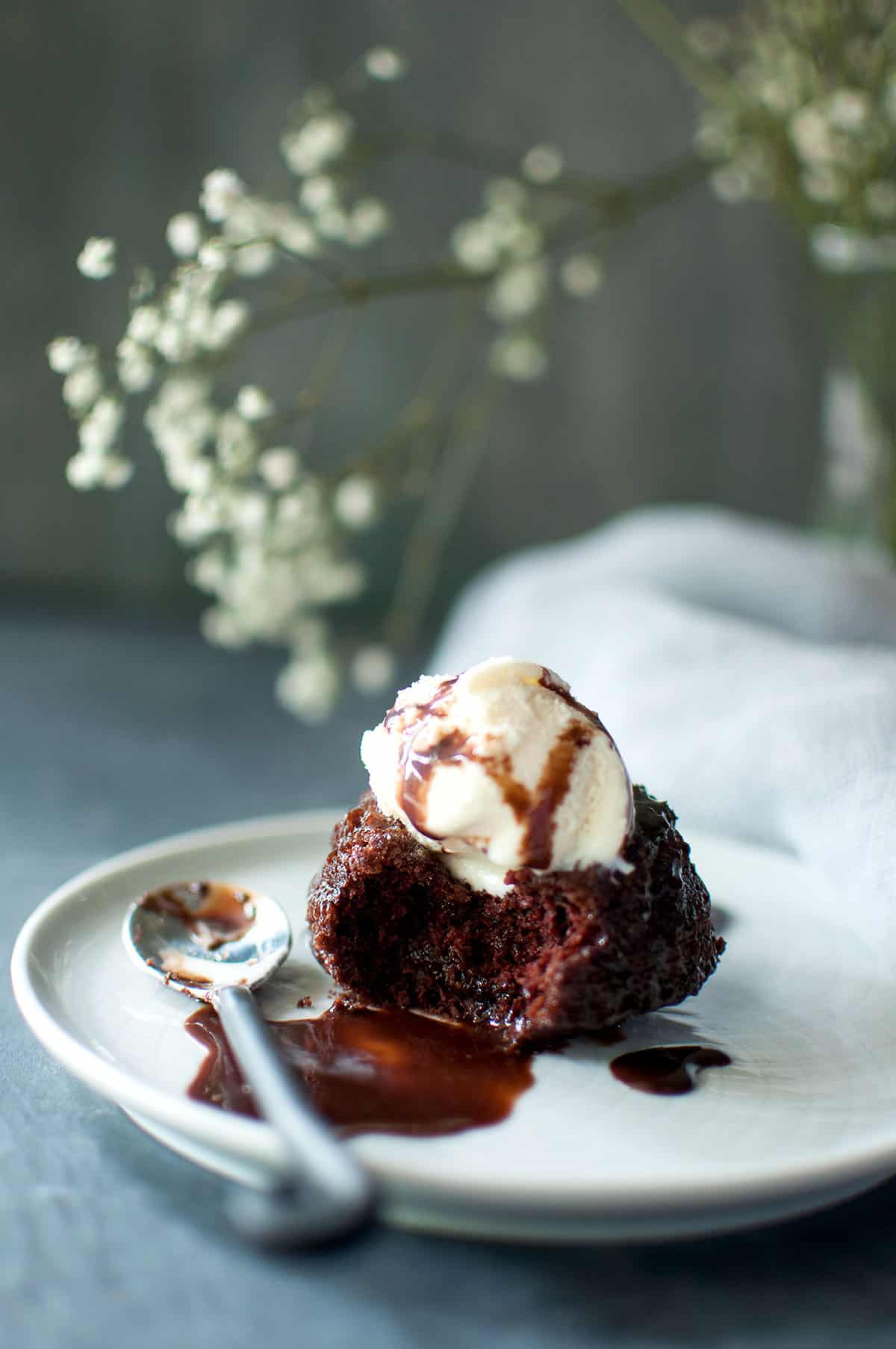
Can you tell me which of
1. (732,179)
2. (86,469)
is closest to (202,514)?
(86,469)

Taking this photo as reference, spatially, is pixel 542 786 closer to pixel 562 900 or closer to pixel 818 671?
pixel 562 900

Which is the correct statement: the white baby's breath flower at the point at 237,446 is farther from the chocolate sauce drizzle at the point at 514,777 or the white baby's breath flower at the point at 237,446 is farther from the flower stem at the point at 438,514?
the flower stem at the point at 438,514

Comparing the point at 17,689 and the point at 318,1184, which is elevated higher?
the point at 318,1184

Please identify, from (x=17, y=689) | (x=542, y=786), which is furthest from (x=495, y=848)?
(x=17, y=689)

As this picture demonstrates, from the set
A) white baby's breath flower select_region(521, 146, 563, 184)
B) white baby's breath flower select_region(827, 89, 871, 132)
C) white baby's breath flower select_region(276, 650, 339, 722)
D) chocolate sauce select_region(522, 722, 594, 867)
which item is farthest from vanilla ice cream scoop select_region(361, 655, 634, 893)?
white baby's breath flower select_region(521, 146, 563, 184)

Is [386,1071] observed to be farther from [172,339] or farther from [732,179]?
[732,179]

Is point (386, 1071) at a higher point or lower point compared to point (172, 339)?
lower

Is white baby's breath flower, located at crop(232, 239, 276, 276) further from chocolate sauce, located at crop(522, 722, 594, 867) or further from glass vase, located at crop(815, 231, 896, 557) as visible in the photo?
glass vase, located at crop(815, 231, 896, 557)
